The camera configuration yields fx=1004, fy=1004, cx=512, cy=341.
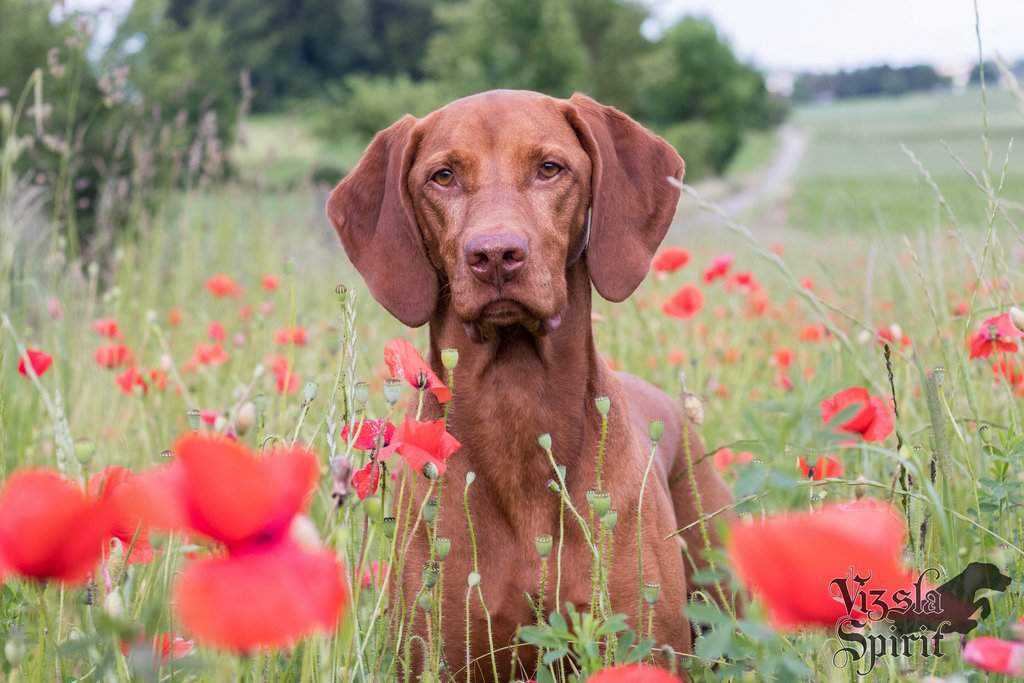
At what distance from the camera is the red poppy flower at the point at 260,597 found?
0.66 meters

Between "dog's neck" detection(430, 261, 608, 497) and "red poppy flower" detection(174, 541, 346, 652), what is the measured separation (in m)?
1.62

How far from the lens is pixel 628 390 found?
9.87 ft

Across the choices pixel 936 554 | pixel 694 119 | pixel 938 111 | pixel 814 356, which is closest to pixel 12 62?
pixel 814 356

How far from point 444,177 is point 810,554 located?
Result: 6.43 ft

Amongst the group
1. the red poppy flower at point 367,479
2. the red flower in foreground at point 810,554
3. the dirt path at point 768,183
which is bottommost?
the dirt path at point 768,183

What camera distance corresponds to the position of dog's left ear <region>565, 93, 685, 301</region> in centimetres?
247

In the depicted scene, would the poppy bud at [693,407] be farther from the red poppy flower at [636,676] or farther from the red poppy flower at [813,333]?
the red poppy flower at [813,333]

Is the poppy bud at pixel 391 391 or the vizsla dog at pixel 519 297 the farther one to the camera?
the vizsla dog at pixel 519 297

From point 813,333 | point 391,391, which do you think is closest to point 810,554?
point 391,391

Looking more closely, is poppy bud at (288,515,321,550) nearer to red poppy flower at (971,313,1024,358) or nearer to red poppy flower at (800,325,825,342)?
red poppy flower at (971,313,1024,358)

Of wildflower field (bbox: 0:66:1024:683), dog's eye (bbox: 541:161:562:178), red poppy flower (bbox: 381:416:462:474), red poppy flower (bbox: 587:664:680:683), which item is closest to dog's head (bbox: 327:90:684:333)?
dog's eye (bbox: 541:161:562:178)

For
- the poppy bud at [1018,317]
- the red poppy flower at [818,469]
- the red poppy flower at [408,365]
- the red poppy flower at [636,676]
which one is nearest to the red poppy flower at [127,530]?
the red poppy flower at [408,365]

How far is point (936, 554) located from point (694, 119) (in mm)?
55327

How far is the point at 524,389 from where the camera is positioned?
7.96 ft
